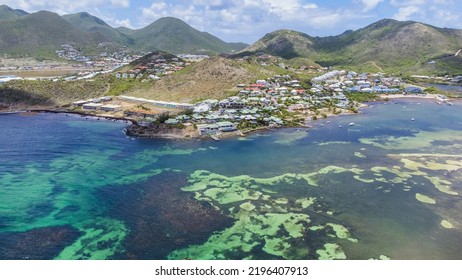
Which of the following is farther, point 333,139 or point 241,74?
point 241,74

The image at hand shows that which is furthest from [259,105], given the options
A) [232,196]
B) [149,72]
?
[149,72]

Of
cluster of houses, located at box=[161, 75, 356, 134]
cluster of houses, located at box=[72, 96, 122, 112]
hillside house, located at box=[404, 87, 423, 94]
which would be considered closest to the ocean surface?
cluster of houses, located at box=[161, 75, 356, 134]

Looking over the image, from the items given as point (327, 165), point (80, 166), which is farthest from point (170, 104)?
point (327, 165)

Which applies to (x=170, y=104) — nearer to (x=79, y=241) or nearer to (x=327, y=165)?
(x=327, y=165)

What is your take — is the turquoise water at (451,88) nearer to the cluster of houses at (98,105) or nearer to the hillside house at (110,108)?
the hillside house at (110,108)

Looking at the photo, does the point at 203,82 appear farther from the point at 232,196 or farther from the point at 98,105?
the point at 232,196

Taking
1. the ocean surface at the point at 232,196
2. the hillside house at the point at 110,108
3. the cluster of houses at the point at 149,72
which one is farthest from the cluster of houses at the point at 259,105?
the cluster of houses at the point at 149,72
